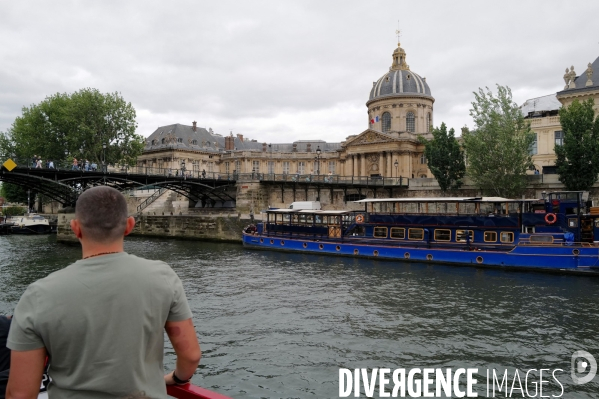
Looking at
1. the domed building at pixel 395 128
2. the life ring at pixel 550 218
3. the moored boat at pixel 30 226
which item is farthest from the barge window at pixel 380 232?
the moored boat at pixel 30 226

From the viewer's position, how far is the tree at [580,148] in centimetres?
4231

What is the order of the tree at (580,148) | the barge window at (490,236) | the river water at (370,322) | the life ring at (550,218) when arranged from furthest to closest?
the tree at (580,148) < the barge window at (490,236) < the life ring at (550,218) < the river water at (370,322)

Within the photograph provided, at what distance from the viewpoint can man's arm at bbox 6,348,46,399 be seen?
8.51ft

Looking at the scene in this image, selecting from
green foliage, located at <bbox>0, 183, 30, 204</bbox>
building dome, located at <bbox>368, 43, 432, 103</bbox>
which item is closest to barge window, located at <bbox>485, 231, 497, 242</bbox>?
building dome, located at <bbox>368, 43, 432, 103</bbox>

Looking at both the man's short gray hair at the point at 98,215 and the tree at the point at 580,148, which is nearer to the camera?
the man's short gray hair at the point at 98,215

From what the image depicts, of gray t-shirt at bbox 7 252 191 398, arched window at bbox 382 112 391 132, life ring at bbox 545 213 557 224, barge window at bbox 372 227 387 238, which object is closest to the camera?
gray t-shirt at bbox 7 252 191 398

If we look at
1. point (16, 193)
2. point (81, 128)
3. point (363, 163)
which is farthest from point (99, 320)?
point (16, 193)

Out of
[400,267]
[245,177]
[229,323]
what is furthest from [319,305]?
[245,177]

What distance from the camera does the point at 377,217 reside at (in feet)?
113

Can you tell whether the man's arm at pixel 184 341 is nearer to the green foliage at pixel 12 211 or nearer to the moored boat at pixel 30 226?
the moored boat at pixel 30 226

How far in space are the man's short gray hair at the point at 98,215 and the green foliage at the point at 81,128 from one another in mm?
58154

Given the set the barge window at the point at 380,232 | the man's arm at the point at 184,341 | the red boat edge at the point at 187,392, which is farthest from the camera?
the barge window at the point at 380,232

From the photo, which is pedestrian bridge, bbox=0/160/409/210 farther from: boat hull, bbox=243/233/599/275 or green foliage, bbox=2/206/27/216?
green foliage, bbox=2/206/27/216

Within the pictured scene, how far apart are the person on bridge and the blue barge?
91.8 feet
